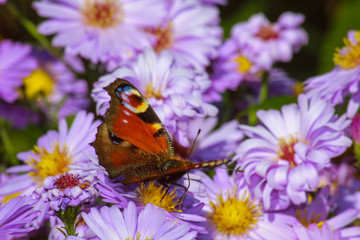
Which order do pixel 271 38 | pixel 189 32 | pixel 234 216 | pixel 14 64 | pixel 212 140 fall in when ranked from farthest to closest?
1. pixel 271 38
2. pixel 14 64
3. pixel 189 32
4. pixel 212 140
5. pixel 234 216

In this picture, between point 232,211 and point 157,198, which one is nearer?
point 157,198

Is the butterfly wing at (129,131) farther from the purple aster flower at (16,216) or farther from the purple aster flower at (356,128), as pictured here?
the purple aster flower at (356,128)

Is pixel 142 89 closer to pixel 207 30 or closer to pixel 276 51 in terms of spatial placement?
pixel 207 30

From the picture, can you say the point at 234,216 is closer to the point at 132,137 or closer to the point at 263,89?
the point at 132,137

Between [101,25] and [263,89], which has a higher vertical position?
[101,25]

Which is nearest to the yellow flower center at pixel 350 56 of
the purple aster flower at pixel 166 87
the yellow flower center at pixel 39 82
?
the purple aster flower at pixel 166 87

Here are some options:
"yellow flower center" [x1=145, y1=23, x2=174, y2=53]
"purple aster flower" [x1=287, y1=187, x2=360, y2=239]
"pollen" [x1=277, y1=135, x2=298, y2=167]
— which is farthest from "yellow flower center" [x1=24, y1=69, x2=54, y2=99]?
"purple aster flower" [x1=287, y1=187, x2=360, y2=239]

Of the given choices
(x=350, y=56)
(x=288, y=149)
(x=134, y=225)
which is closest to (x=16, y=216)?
(x=134, y=225)
